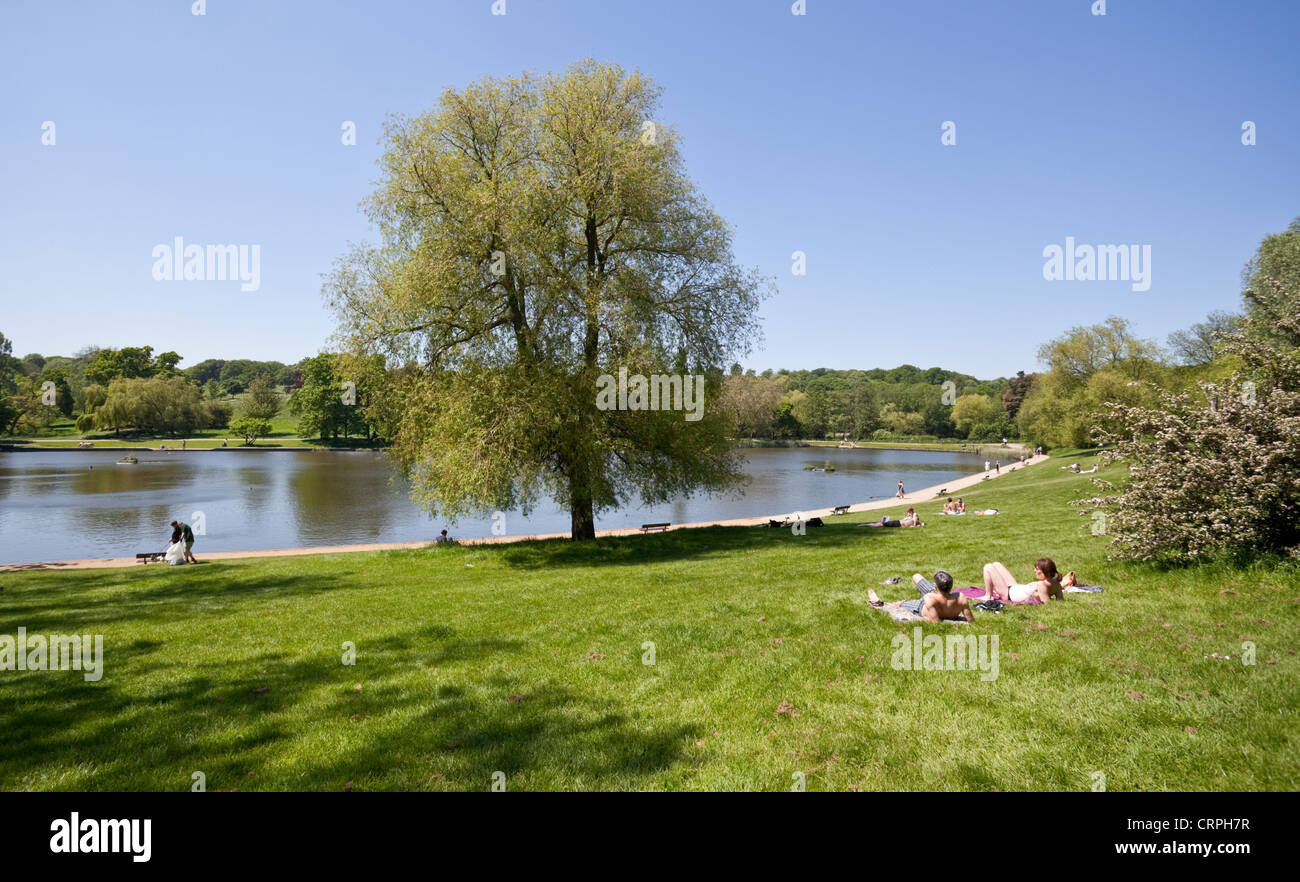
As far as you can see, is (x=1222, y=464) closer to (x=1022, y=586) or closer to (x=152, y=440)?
(x=1022, y=586)

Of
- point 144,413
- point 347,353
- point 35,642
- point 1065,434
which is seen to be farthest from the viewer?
point 144,413

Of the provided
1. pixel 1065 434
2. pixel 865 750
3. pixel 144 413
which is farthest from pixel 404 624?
pixel 144 413

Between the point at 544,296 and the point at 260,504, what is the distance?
36.2 m

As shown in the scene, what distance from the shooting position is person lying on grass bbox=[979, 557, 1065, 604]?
9.70 metres

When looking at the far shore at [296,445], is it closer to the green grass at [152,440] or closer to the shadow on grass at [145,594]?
the green grass at [152,440]

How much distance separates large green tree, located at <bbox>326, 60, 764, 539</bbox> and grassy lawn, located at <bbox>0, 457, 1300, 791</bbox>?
724 cm

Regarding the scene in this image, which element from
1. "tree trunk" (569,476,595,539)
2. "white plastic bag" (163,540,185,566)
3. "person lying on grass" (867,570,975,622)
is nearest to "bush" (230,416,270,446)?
"white plastic bag" (163,540,185,566)

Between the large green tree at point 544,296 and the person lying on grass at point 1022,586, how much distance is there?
11465 mm

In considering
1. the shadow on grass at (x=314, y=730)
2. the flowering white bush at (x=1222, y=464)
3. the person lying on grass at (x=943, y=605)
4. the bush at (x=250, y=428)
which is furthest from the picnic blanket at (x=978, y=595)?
the bush at (x=250, y=428)

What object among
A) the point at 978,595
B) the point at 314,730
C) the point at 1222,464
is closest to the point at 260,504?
the point at 314,730
